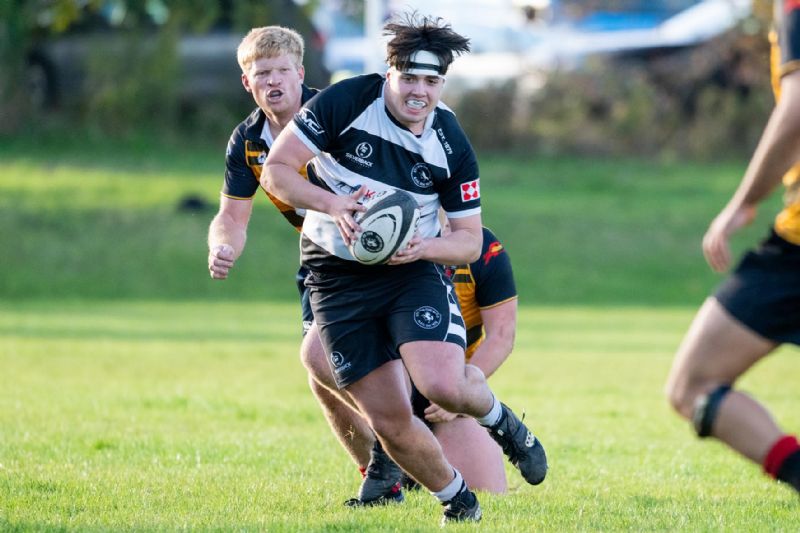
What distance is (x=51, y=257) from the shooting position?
23.8 meters

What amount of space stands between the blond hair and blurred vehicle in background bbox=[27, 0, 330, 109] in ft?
75.5

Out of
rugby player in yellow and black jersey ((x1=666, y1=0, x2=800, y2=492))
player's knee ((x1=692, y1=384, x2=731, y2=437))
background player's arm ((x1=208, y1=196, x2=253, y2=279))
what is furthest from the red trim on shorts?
background player's arm ((x1=208, y1=196, x2=253, y2=279))

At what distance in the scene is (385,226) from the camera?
559 centimetres

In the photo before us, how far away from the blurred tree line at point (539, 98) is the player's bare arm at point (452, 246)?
23.4m

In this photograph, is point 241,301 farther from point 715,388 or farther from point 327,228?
point 715,388

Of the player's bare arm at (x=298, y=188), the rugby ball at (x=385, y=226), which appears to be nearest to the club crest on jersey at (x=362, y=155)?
the player's bare arm at (x=298, y=188)

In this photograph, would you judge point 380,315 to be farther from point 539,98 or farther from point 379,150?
point 539,98

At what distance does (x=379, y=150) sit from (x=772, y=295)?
2.00m

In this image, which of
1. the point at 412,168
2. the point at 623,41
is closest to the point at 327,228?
the point at 412,168

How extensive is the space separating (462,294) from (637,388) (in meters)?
6.85

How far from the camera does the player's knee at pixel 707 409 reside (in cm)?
459

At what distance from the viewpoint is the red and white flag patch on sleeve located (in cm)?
593

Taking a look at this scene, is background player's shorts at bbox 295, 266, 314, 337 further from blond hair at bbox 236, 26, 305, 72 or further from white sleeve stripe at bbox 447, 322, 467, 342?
blond hair at bbox 236, 26, 305, 72

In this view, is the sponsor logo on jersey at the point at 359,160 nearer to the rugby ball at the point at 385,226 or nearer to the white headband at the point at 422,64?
the rugby ball at the point at 385,226
